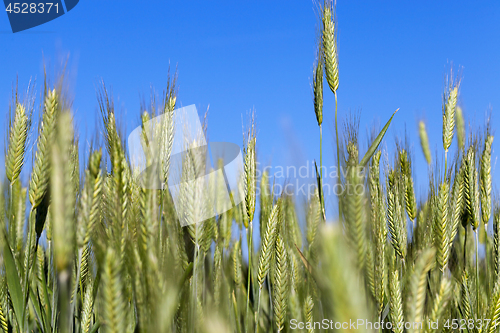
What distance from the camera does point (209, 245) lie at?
1.76m

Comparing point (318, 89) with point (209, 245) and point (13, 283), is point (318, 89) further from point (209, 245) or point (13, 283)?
point (13, 283)

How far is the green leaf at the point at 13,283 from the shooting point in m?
1.26

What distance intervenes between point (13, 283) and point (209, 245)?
0.77 m

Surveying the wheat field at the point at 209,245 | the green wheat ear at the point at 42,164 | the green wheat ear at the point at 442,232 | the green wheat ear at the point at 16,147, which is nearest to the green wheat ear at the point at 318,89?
the wheat field at the point at 209,245

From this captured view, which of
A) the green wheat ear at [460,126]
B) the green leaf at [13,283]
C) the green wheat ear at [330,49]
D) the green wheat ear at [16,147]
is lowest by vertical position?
the green leaf at [13,283]

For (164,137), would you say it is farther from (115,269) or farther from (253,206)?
(115,269)

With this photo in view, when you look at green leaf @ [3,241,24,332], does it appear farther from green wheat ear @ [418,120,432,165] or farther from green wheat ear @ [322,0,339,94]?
green wheat ear @ [418,120,432,165]

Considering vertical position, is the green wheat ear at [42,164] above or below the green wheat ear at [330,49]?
below

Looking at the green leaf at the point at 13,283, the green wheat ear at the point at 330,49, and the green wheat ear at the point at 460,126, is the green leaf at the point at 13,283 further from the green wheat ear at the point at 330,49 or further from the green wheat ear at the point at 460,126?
the green wheat ear at the point at 460,126

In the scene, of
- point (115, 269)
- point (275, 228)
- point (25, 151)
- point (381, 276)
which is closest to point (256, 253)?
point (275, 228)

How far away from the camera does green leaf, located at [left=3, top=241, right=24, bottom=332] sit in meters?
1.26

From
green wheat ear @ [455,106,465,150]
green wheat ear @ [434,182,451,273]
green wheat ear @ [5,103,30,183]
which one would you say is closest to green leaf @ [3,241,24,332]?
green wheat ear @ [5,103,30,183]

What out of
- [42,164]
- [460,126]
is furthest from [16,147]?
[460,126]

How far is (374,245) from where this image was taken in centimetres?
132
